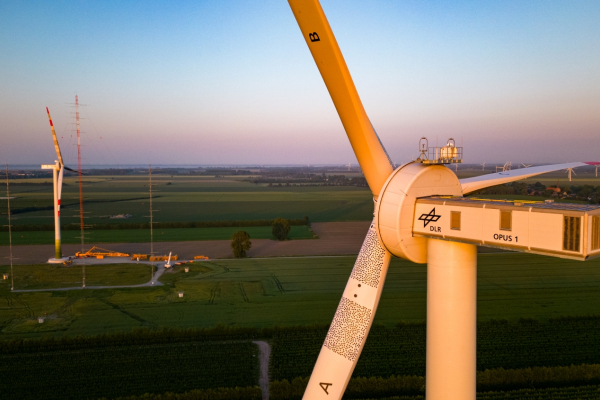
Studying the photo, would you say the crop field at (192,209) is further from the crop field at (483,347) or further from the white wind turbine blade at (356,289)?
the white wind turbine blade at (356,289)

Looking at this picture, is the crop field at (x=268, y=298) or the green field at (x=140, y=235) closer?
the crop field at (x=268, y=298)

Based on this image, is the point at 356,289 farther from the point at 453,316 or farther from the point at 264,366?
the point at 264,366

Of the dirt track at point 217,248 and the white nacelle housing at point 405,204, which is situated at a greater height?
the white nacelle housing at point 405,204

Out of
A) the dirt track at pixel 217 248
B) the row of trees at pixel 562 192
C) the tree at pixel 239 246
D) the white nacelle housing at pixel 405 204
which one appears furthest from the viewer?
the row of trees at pixel 562 192

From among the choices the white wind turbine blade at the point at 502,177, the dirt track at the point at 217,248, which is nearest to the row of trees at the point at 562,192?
the dirt track at the point at 217,248

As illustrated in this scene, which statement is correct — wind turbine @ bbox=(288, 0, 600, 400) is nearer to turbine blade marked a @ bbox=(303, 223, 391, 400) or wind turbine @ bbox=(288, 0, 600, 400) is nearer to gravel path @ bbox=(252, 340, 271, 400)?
turbine blade marked a @ bbox=(303, 223, 391, 400)

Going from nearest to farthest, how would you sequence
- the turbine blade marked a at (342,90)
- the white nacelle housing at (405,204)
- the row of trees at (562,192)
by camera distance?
1. the turbine blade marked a at (342,90)
2. the white nacelle housing at (405,204)
3. the row of trees at (562,192)
